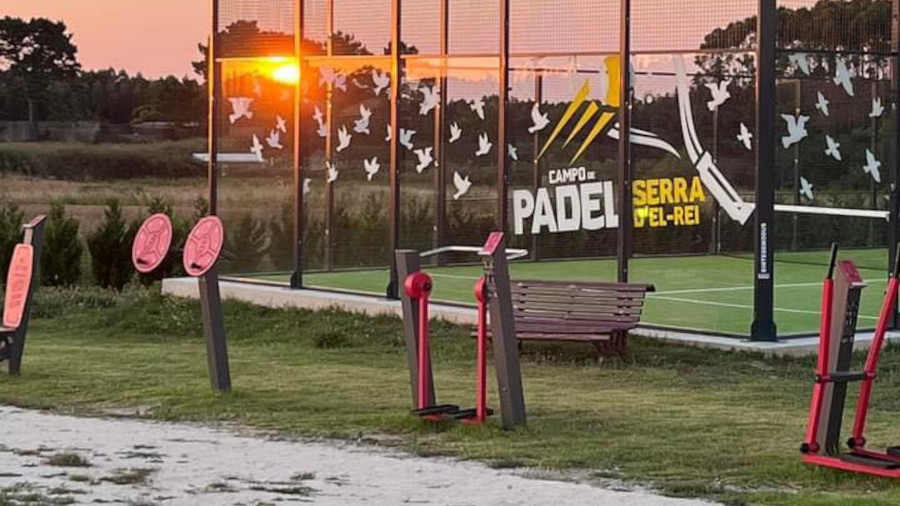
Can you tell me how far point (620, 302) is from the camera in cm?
1471

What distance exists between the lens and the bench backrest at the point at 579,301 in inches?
576

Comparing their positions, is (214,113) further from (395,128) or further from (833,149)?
(833,149)

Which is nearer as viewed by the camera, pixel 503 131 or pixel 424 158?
pixel 503 131

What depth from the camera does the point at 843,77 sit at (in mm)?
16031

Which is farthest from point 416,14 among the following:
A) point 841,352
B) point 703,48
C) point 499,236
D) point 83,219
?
point 83,219

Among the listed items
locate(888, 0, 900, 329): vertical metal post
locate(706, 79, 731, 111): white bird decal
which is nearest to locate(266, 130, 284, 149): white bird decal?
locate(706, 79, 731, 111): white bird decal

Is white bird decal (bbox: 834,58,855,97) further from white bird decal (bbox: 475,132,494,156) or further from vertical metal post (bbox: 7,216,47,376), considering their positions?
vertical metal post (bbox: 7,216,47,376)

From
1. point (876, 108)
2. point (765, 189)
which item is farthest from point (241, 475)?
point (876, 108)

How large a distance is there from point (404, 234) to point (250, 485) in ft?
32.0

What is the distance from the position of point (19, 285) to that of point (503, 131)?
502 centimetres

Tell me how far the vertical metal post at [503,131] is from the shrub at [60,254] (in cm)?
866

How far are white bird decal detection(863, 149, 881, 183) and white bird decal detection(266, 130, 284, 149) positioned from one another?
625 centimetres

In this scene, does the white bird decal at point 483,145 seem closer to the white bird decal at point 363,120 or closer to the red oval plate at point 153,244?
the white bird decal at point 363,120

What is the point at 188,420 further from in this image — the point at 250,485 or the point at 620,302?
the point at 620,302
